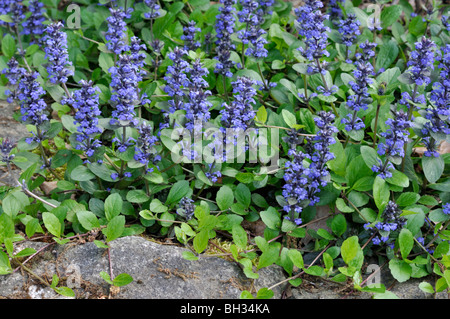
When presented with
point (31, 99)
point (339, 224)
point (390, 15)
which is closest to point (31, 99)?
point (31, 99)

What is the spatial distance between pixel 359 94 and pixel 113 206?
209cm

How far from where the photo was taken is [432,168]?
4066 mm

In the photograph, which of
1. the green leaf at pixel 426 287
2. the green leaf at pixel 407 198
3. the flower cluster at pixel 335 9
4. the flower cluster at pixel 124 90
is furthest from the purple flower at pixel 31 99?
the flower cluster at pixel 335 9

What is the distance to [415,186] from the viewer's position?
4297 millimetres

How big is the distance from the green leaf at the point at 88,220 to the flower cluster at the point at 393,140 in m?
2.17

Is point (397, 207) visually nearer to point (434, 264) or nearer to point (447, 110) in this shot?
point (434, 264)

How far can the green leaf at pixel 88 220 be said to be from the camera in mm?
4055

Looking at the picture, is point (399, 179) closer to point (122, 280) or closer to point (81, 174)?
point (122, 280)

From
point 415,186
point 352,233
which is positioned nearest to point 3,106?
point 352,233

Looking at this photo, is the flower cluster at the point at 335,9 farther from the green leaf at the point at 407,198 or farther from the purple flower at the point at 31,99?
the purple flower at the point at 31,99

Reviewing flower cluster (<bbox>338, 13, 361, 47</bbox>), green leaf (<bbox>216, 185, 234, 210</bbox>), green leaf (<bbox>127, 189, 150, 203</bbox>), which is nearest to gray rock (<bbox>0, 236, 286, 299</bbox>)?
green leaf (<bbox>127, 189, 150, 203</bbox>)

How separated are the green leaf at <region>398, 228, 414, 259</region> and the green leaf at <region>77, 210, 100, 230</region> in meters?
2.27

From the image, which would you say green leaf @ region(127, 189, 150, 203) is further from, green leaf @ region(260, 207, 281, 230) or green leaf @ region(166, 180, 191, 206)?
green leaf @ region(260, 207, 281, 230)

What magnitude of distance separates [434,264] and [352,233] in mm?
629
